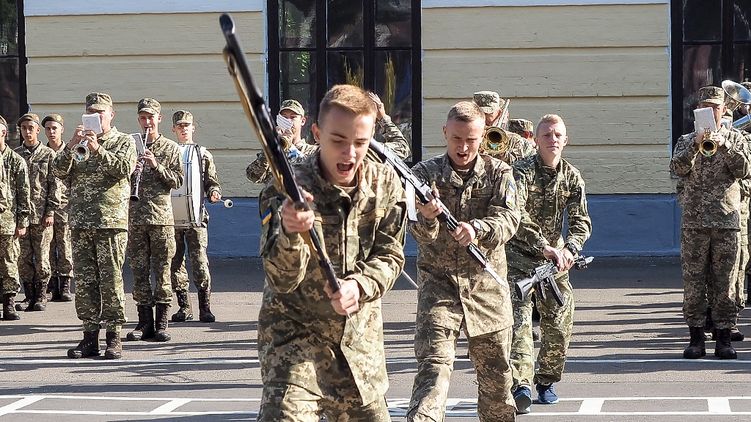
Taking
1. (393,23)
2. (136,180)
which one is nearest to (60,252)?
(136,180)

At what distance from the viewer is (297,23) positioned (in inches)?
711

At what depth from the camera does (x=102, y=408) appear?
932 cm

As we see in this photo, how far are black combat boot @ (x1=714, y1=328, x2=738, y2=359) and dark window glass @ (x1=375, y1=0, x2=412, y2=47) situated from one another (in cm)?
783

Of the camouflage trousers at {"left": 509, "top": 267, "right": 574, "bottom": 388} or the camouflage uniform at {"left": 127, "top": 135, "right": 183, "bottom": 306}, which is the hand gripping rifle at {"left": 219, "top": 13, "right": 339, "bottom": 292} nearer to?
the camouflage trousers at {"left": 509, "top": 267, "right": 574, "bottom": 388}

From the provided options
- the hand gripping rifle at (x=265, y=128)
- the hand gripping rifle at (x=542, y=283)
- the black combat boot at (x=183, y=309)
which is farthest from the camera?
the black combat boot at (x=183, y=309)

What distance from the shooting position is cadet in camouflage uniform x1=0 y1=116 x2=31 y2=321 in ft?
46.2

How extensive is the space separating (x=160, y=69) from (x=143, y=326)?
5.89 meters

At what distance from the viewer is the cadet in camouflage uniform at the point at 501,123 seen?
10.8 meters

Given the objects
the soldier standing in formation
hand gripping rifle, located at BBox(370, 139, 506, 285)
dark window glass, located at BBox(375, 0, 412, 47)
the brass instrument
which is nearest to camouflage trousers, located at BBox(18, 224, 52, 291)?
the soldier standing in formation

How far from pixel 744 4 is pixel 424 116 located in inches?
165

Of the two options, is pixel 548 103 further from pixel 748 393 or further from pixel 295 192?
pixel 295 192

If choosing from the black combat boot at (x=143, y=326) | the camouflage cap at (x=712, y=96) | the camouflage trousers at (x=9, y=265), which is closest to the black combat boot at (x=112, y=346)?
the black combat boot at (x=143, y=326)

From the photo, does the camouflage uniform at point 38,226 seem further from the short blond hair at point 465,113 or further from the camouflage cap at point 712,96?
the short blond hair at point 465,113

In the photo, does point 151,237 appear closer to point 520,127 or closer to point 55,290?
point 55,290
